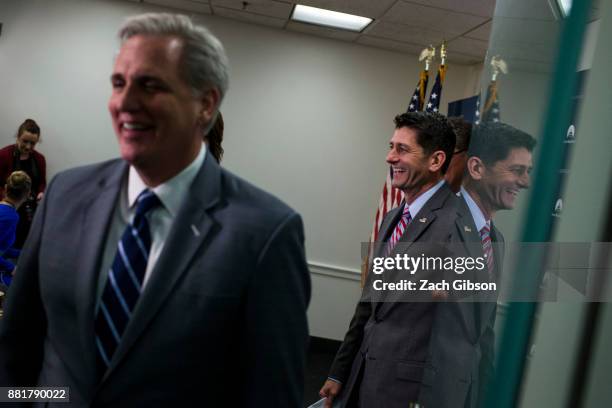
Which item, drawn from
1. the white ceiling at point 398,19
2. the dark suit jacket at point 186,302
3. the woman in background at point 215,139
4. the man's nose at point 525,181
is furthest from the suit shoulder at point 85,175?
the white ceiling at point 398,19

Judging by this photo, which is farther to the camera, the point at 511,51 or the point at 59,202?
the point at 59,202

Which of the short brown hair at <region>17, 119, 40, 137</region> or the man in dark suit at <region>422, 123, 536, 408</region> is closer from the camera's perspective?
the man in dark suit at <region>422, 123, 536, 408</region>

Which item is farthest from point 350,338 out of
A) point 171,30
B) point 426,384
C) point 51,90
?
A: point 51,90

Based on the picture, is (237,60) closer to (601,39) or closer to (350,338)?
(350,338)

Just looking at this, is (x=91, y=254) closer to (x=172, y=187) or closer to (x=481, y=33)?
(x=172, y=187)

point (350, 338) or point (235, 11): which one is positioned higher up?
point (235, 11)

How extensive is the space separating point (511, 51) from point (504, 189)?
0.54 ft

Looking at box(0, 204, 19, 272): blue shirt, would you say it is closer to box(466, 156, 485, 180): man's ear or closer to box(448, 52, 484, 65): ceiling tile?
box(466, 156, 485, 180): man's ear

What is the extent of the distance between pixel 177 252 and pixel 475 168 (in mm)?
409

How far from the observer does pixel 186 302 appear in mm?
766

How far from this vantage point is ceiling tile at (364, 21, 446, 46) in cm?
437

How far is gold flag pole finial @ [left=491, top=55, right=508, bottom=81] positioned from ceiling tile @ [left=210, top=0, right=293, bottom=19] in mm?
3856

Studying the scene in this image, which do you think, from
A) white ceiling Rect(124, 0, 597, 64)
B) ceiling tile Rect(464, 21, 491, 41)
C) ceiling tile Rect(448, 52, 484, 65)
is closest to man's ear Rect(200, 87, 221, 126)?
white ceiling Rect(124, 0, 597, 64)

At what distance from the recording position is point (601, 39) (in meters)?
0.43
